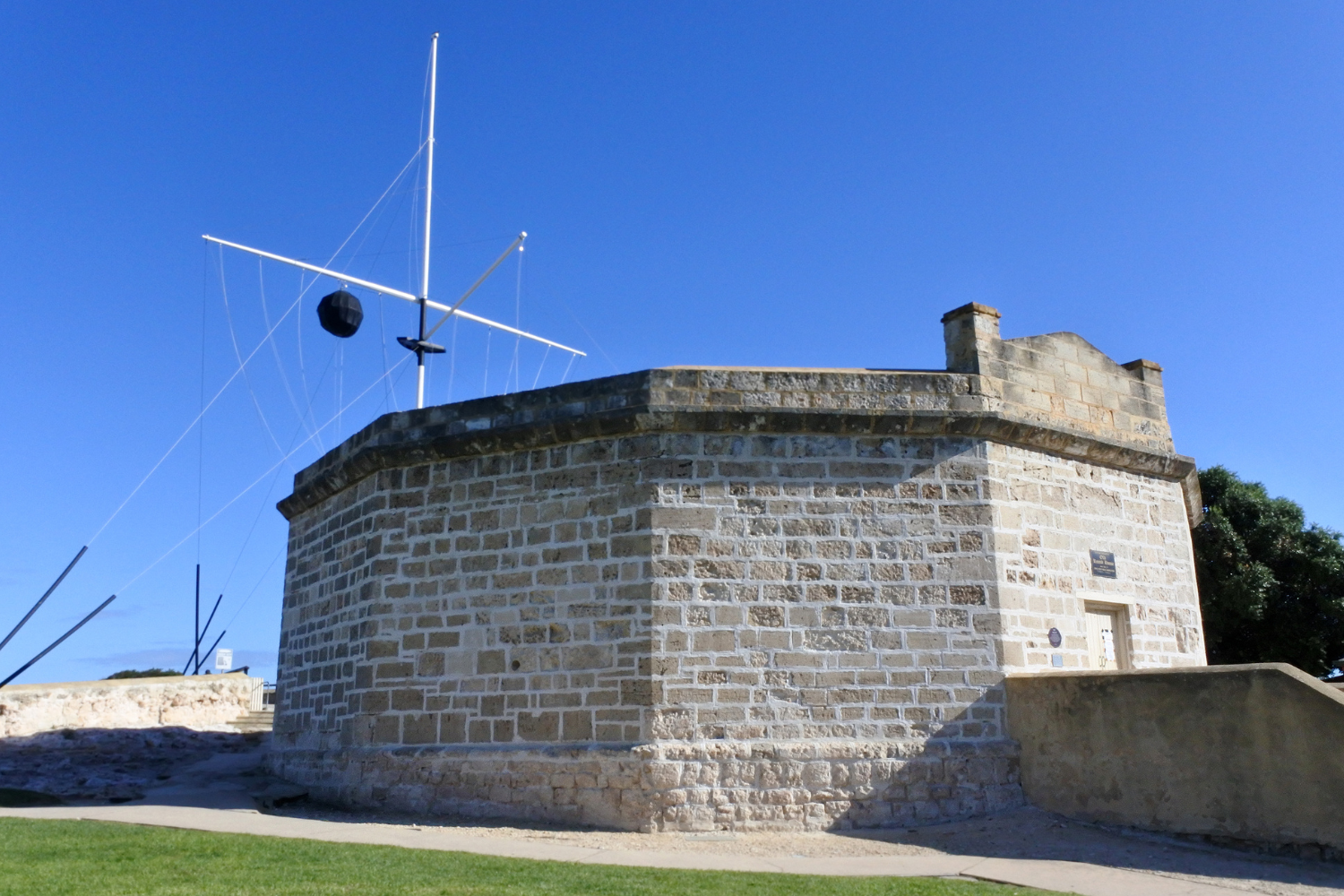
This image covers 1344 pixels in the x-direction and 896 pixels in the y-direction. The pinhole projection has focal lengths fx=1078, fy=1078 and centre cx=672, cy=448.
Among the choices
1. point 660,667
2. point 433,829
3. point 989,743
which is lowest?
point 433,829

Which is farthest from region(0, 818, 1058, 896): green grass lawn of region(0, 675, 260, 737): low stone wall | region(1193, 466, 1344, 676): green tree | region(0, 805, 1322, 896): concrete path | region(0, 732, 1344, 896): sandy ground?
region(1193, 466, 1344, 676): green tree

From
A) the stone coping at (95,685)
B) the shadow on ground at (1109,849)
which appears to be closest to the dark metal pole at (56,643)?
the stone coping at (95,685)

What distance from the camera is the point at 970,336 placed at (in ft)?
33.5

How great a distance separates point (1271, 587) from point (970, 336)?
12.6 m

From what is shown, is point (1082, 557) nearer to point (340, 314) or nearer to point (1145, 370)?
point (1145, 370)

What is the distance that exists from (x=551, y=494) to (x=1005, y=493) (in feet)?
13.7

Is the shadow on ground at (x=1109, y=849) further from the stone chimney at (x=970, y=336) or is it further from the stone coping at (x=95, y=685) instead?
the stone coping at (x=95, y=685)

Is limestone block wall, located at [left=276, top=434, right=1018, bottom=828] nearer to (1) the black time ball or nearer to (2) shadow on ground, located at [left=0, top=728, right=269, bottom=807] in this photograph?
(2) shadow on ground, located at [left=0, top=728, right=269, bottom=807]

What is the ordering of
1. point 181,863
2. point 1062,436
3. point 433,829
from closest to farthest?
point 181,863
point 433,829
point 1062,436

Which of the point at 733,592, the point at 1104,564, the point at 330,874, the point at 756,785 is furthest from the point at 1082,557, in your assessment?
the point at 330,874

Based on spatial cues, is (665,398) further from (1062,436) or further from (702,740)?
(1062,436)

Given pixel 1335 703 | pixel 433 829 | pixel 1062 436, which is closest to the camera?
pixel 1335 703

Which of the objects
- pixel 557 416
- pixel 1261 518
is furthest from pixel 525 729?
pixel 1261 518

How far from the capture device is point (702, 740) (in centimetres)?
904
